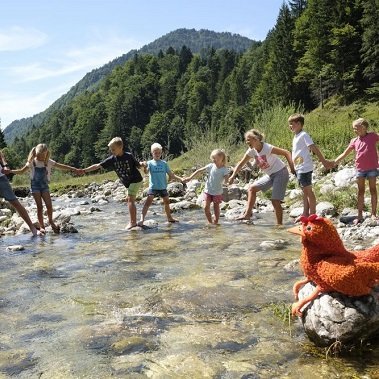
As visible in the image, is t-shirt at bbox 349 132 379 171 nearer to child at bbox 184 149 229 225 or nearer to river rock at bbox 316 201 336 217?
river rock at bbox 316 201 336 217

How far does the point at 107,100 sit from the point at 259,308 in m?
148

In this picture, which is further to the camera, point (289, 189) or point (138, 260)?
point (289, 189)

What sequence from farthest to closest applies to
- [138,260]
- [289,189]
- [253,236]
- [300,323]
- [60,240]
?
[289,189] → [60,240] → [253,236] → [138,260] → [300,323]

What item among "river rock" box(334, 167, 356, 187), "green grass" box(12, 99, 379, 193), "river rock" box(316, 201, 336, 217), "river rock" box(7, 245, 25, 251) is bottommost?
"river rock" box(316, 201, 336, 217)

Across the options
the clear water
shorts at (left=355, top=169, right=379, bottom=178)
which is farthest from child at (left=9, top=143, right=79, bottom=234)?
shorts at (left=355, top=169, right=379, bottom=178)

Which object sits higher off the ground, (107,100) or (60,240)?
(107,100)

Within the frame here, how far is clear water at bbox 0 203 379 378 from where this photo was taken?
10.5 feet

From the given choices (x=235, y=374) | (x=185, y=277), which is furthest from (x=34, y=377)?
(x=185, y=277)

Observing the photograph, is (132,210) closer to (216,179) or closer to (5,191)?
(216,179)

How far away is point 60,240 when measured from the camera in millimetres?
→ 8922

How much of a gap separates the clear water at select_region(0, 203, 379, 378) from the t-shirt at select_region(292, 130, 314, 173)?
1.61m

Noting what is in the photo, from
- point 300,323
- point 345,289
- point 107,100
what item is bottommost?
point 300,323

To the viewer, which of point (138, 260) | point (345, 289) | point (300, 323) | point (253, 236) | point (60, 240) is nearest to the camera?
point (345, 289)

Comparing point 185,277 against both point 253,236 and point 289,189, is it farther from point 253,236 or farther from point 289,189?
point 289,189
